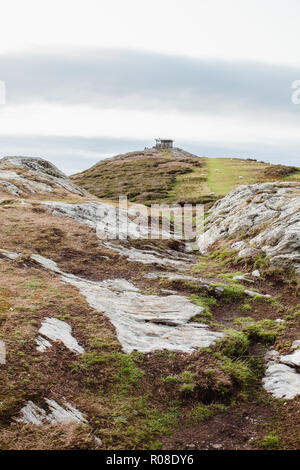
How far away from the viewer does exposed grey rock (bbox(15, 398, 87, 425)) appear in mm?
8789

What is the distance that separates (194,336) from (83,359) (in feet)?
16.2

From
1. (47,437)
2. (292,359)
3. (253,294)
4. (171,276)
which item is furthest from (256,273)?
(47,437)

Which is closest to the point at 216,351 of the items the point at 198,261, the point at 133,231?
the point at 198,261

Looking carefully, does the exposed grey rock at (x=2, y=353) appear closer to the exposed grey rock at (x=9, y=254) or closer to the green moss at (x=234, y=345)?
the green moss at (x=234, y=345)

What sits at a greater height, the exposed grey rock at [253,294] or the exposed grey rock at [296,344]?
the exposed grey rock at [253,294]

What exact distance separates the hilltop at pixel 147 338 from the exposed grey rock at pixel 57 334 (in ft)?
0.20

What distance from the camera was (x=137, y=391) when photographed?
36.3 ft

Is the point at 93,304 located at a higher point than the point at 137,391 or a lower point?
higher

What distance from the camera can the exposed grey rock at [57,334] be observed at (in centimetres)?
1208

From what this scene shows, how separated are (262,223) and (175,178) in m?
57.9

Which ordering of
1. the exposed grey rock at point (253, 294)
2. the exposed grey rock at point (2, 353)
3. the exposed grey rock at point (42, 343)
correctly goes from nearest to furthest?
1. the exposed grey rock at point (2, 353)
2. the exposed grey rock at point (42, 343)
3. the exposed grey rock at point (253, 294)

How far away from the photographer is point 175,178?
276 ft

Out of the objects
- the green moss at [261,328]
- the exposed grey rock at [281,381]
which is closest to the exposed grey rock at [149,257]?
the green moss at [261,328]
